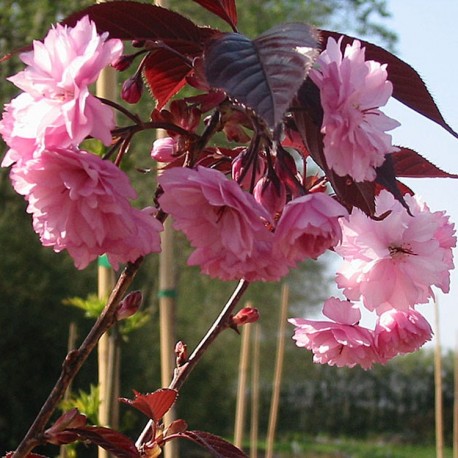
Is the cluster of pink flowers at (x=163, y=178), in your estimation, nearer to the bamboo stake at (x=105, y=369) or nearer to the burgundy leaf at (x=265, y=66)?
the burgundy leaf at (x=265, y=66)

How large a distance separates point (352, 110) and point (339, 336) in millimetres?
206

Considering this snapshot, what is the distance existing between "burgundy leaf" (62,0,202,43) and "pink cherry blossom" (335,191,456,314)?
0.15 m

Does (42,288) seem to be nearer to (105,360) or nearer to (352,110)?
(105,360)

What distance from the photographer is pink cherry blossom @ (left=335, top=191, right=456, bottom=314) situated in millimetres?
509

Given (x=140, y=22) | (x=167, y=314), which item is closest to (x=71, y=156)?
(x=140, y=22)

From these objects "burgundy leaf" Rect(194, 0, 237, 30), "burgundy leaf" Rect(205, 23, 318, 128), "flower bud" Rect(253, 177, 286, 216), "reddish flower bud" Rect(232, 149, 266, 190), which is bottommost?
"flower bud" Rect(253, 177, 286, 216)

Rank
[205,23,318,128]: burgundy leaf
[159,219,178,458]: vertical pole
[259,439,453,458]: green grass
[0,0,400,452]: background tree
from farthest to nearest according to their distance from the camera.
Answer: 1. [259,439,453,458]: green grass
2. [0,0,400,452]: background tree
3. [159,219,178,458]: vertical pole
4. [205,23,318,128]: burgundy leaf

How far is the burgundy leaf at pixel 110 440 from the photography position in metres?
0.55

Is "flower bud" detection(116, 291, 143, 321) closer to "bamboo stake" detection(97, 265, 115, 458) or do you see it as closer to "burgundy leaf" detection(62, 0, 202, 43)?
"burgundy leaf" detection(62, 0, 202, 43)

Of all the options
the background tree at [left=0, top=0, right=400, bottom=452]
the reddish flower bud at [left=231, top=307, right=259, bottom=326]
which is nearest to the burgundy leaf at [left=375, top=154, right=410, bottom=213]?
the reddish flower bud at [left=231, top=307, right=259, bottom=326]

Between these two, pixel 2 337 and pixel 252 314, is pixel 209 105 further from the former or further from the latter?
pixel 2 337

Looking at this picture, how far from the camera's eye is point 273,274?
444 mm

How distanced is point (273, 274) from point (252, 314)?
0.76ft

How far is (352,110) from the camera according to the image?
0.44m
